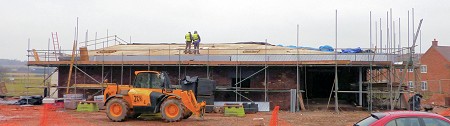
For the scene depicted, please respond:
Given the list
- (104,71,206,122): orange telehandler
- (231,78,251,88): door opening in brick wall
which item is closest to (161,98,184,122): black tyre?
(104,71,206,122): orange telehandler

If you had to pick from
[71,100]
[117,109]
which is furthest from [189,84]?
[71,100]

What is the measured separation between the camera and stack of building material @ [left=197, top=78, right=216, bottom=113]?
23.2m

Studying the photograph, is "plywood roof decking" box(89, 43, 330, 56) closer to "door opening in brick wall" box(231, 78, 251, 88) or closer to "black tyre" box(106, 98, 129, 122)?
"door opening in brick wall" box(231, 78, 251, 88)

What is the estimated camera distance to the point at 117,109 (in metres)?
18.9

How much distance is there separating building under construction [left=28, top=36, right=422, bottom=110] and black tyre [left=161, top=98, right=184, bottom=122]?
23.0 ft

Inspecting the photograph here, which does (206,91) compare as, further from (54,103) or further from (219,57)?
(54,103)

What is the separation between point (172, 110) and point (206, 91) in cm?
506

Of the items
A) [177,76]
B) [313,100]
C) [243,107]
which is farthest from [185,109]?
[313,100]

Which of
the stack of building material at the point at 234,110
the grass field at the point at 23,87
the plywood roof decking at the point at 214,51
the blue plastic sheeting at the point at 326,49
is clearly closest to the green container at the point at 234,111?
the stack of building material at the point at 234,110

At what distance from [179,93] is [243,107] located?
5.34 metres

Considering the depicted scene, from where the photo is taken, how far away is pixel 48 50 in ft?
91.2

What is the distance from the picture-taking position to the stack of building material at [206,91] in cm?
2319

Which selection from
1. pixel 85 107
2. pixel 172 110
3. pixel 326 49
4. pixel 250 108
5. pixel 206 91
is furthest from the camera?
pixel 326 49

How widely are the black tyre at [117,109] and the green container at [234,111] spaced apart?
17.2 feet
